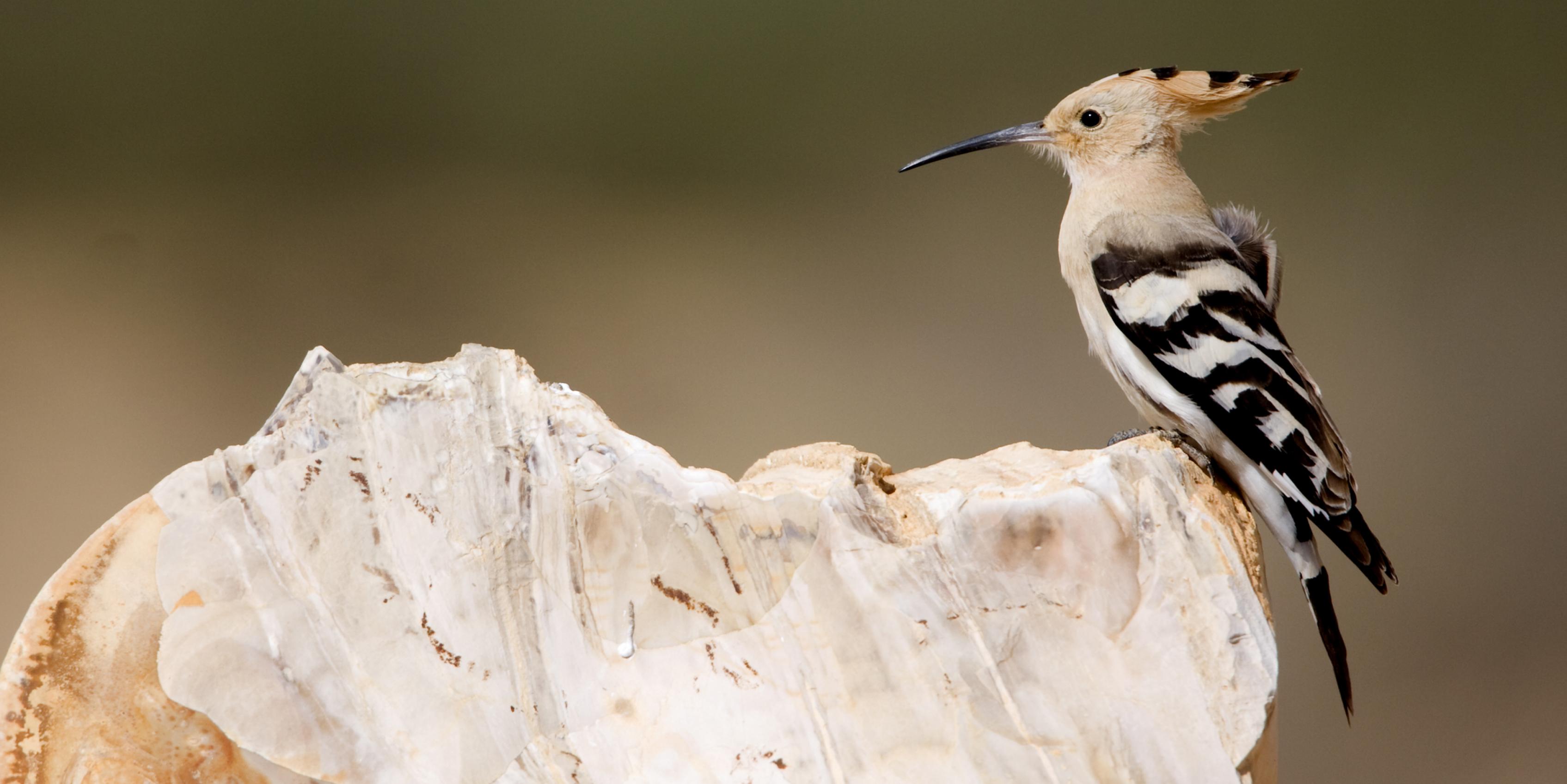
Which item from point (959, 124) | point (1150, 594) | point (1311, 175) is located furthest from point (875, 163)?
point (1150, 594)

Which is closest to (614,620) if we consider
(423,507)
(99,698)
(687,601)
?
(687,601)

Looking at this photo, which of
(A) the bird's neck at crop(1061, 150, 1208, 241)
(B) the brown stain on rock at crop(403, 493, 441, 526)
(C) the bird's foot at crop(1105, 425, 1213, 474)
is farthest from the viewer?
(A) the bird's neck at crop(1061, 150, 1208, 241)

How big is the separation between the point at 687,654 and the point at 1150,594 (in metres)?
0.42

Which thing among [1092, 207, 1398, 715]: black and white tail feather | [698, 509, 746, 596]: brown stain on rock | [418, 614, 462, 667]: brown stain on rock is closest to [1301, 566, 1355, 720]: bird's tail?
[1092, 207, 1398, 715]: black and white tail feather

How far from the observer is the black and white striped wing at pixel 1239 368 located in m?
1.10

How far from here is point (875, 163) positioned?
6.32ft

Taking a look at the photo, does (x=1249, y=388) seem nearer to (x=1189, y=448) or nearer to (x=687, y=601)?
(x=1189, y=448)

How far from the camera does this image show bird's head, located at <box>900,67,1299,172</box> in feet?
4.05

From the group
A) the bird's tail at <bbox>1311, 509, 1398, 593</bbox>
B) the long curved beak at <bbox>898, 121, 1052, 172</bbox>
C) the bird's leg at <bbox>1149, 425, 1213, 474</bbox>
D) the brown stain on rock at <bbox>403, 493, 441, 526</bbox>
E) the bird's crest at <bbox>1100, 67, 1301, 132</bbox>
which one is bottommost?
the bird's tail at <bbox>1311, 509, 1398, 593</bbox>

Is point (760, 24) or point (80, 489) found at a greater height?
point (760, 24)

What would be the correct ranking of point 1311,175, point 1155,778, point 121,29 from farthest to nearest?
point 1311,175 < point 121,29 < point 1155,778

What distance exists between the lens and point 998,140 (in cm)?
137

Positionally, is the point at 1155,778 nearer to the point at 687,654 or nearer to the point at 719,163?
the point at 687,654

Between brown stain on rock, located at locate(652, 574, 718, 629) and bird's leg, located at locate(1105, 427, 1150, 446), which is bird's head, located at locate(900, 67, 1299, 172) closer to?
bird's leg, located at locate(1105, 427, 1150, 446)
